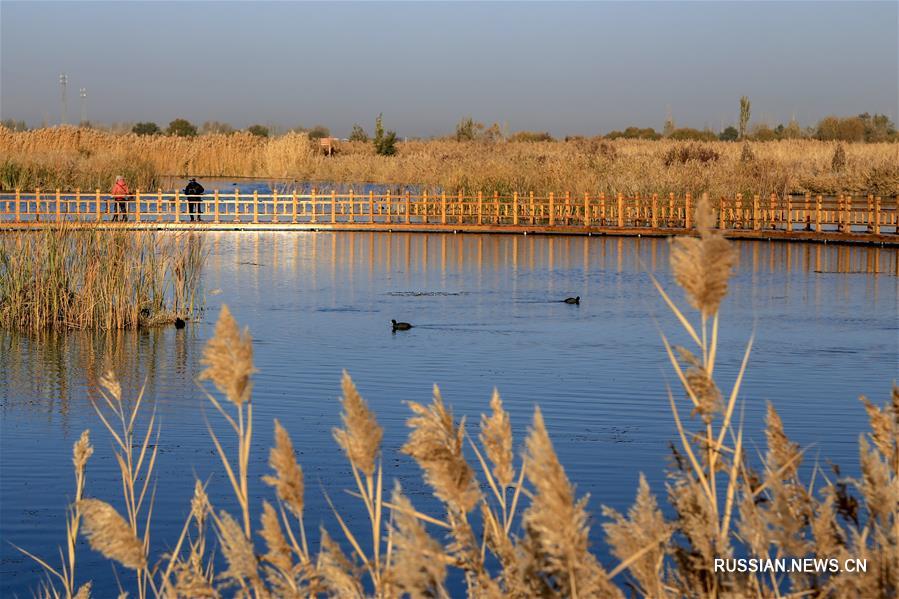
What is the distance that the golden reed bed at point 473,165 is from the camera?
140 feet

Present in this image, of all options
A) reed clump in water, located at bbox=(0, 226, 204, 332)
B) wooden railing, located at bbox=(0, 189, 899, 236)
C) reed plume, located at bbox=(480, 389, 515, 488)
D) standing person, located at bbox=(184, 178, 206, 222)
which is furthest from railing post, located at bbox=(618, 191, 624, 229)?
reed plume, located at bbox=(480, 389, 515, 488)

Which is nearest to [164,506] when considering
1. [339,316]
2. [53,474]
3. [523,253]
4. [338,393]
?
[53,474]

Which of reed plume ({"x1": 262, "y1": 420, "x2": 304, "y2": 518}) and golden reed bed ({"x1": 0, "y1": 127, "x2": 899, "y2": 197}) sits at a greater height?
golden reed bed ({"x1": 0, "y1": 127, "x2": 899, "y2": 197})

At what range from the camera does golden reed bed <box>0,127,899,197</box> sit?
42562 millimetres

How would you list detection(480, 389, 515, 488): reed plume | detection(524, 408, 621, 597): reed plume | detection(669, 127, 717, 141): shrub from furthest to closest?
detection(669, 127, 717, 141): shrub < detection(480, 389, 515, 488): reed plume < detection(524, 408, 621, 597): reed plume

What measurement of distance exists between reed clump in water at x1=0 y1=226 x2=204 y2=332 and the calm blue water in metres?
0.47

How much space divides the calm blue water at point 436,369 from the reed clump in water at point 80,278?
47 centimetres

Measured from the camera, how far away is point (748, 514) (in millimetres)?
2938

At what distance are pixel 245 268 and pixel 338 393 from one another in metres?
14.2

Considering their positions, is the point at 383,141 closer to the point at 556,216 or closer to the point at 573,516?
the point at 556,216

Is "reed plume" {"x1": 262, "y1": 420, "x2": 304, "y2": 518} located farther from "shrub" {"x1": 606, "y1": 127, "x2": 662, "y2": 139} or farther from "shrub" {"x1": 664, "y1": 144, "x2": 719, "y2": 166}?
"shrub" {"x1": 606, "y1": 127, "x2": 662, "y2": 139}

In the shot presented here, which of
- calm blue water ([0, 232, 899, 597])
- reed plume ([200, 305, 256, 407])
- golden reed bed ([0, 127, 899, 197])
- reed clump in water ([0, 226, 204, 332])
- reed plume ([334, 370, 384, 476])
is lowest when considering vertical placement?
calm blue water ([0, 232, 899, 597])

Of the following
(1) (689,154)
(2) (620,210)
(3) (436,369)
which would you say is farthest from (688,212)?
(3) (436,369)

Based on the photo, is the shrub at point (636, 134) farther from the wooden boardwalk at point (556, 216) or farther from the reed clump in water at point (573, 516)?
Answer: the reed clump in water at point (573, 516)
